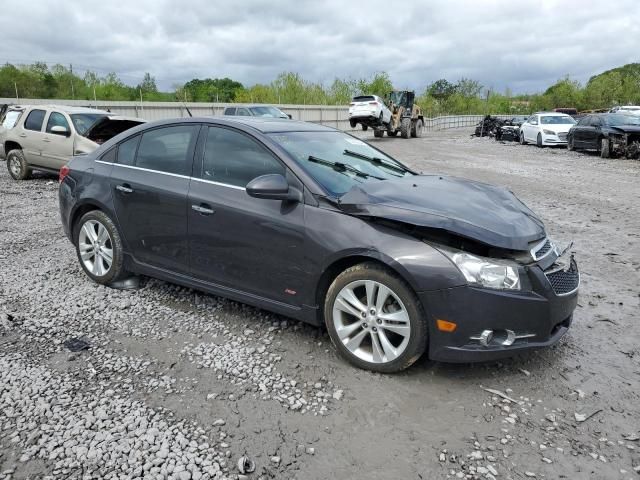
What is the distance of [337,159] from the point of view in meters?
4.05

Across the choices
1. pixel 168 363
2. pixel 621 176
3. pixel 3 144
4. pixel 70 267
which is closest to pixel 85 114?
pixel 3 144

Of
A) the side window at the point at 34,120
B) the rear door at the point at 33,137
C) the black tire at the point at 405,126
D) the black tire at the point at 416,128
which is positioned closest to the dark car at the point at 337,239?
the rear door at the point at 33,137

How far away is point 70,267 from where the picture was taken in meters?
5.39

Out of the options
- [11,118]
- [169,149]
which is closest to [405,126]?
[11,118]

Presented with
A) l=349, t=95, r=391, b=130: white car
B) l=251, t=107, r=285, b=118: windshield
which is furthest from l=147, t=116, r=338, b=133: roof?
l=349, t=95, r=391, b=130: white car

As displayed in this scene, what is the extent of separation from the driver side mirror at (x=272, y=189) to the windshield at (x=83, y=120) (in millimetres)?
8564

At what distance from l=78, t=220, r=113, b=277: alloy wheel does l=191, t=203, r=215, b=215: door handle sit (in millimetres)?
1197

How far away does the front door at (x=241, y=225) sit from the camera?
138 inches

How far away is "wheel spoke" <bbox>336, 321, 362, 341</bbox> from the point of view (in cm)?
333

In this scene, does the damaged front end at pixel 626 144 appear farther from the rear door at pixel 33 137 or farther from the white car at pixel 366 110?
the rear door at pixel 33 137

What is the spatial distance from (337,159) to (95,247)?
2456 mm

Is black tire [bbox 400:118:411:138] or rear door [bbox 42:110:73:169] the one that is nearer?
rear door [bbox 42:110:73:169]

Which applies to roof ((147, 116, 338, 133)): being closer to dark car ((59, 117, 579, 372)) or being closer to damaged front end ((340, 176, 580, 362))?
dark car ((59, 117, 579, 372))

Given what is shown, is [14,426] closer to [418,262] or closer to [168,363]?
[168,363]
